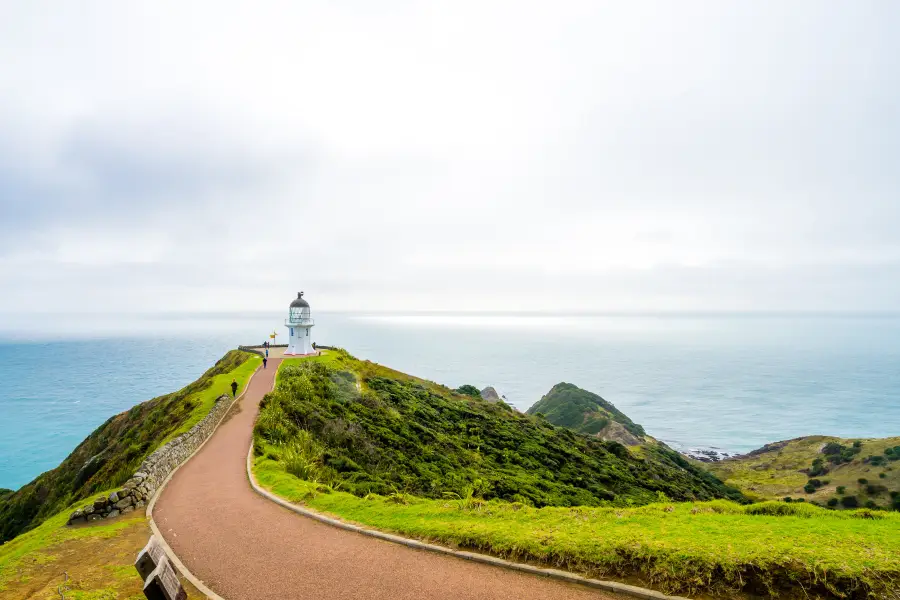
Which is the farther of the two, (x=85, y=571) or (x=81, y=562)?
(x=81, y=562)

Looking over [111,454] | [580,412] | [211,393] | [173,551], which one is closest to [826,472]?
[580,412]

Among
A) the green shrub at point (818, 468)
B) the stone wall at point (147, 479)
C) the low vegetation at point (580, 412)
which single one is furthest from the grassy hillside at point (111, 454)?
the green shrub at point (818, 468)

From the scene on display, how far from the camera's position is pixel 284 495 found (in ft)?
44.3

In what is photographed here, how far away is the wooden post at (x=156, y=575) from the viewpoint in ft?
15.9

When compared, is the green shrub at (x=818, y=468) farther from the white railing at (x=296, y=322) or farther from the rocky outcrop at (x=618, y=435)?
the white railing at (x=296, y=322)

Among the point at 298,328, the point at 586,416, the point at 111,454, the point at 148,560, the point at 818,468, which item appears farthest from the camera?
the point at 586,416

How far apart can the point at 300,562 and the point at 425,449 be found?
13.0 meters

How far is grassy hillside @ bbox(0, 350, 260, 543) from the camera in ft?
70.6

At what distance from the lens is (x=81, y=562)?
942 cm

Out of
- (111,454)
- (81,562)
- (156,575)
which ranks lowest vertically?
(111,454)

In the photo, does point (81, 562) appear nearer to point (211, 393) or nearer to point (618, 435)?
point (211, 393)

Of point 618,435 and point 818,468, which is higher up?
point 618,435

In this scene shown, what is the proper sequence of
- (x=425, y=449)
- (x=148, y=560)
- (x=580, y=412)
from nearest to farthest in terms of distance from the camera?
(x=148, y=560) → (x=425, y=449) → (x=580, y=412)

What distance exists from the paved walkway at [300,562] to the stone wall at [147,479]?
2.27 ft
